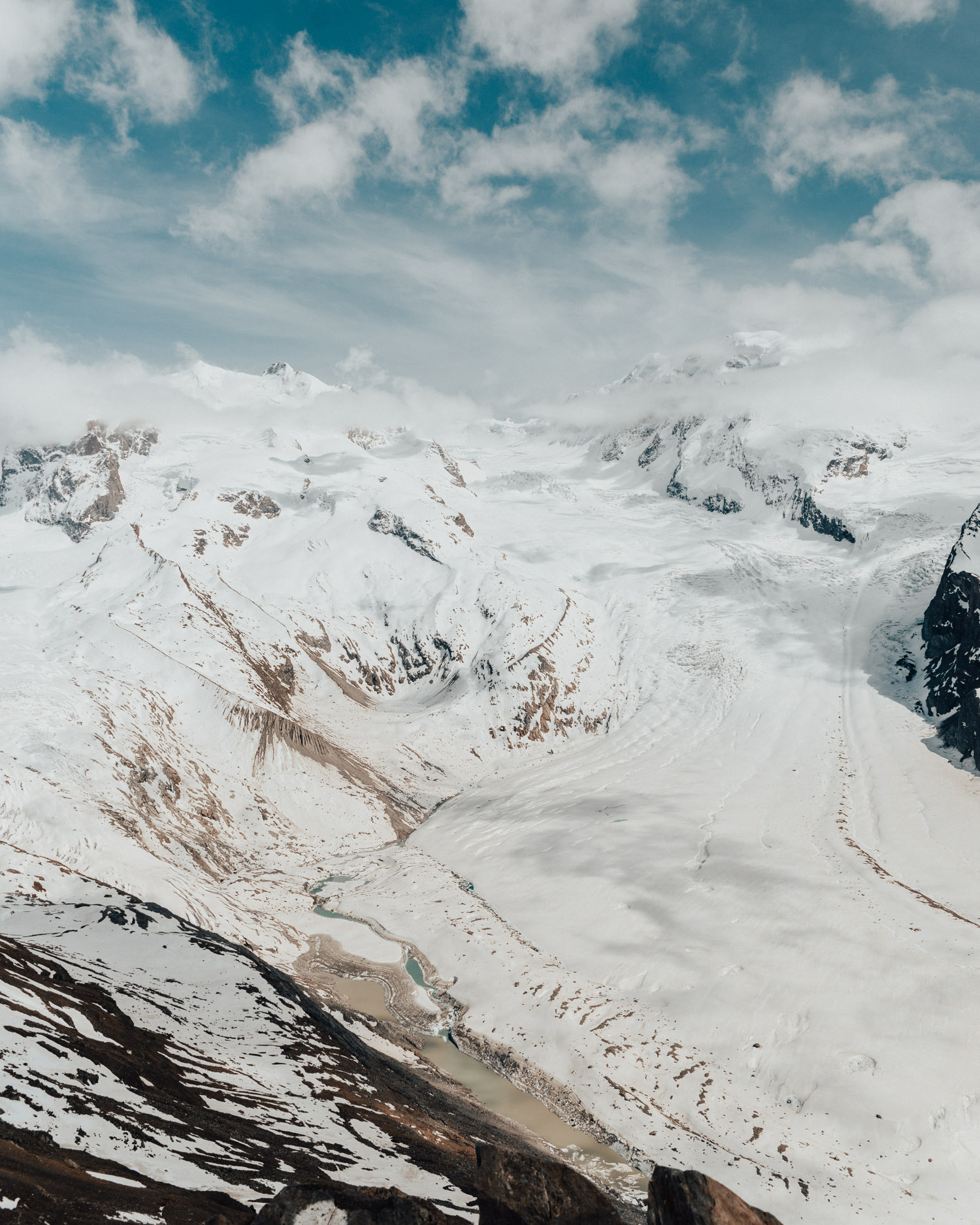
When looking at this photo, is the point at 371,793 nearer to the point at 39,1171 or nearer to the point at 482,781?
the point at 482,781

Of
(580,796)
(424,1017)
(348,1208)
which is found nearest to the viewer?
(348,1208)

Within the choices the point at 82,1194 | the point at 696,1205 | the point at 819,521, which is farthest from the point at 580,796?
the point at 819,521

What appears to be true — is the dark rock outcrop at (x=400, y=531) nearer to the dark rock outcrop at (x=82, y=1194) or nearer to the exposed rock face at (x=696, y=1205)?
the dark rock outcrop at (x=82, y=1194)

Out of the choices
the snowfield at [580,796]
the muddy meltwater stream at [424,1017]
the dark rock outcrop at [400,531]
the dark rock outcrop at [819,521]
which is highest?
the dark rock outcrop at [819,521]

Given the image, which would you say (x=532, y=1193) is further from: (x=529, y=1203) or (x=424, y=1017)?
(x=424, y=1017)

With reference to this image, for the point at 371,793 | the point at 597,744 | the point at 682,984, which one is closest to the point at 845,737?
the point at 597,744

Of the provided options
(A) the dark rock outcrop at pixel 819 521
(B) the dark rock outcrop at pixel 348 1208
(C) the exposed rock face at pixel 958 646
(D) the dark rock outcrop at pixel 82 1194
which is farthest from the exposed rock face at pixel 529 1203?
(A) the dark rock outcrop at pixel 819 521
